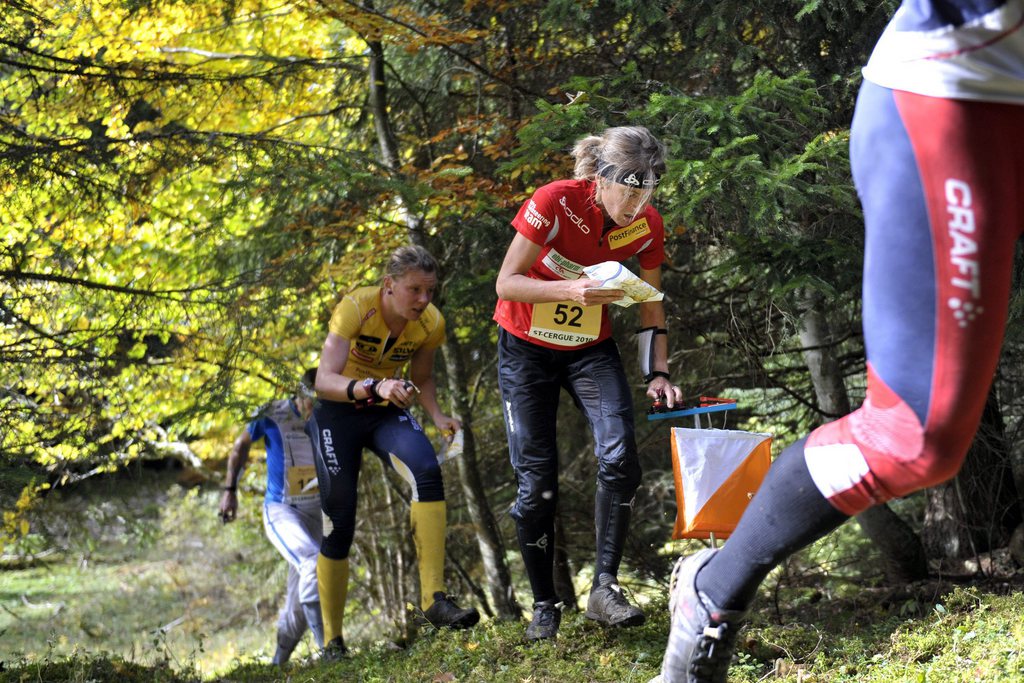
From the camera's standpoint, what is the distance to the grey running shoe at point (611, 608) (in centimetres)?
420

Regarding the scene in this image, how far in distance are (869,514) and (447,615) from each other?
356 cm

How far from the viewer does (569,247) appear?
455 centimetres

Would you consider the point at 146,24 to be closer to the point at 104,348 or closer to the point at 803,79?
the point at 104,348

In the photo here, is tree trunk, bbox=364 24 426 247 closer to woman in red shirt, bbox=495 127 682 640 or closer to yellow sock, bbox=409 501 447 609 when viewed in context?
yellow sock, bbox=409 501 447 609

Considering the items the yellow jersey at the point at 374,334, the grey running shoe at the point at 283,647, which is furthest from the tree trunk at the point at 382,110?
the grey running shoe at the point at 283,647

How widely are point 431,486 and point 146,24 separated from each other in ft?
13.5

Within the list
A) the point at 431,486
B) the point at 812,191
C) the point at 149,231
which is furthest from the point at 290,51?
the point at 812,191

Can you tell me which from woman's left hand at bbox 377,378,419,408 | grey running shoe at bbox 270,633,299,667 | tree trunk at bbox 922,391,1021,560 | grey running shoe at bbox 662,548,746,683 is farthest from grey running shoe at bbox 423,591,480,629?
tree trunk at bbox 922,391,1021,560

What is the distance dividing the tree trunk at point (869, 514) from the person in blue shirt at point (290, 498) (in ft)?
12.2

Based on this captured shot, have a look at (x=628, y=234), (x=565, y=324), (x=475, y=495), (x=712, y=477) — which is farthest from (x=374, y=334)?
(x=475, y=495)

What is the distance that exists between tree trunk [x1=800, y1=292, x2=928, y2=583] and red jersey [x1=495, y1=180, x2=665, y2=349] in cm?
276

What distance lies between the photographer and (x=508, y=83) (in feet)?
22.8

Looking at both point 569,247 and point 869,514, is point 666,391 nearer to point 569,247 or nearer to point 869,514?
point 569,247

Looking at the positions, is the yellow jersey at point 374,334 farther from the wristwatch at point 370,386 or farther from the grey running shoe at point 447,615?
the grey running shoe at point 447,615
